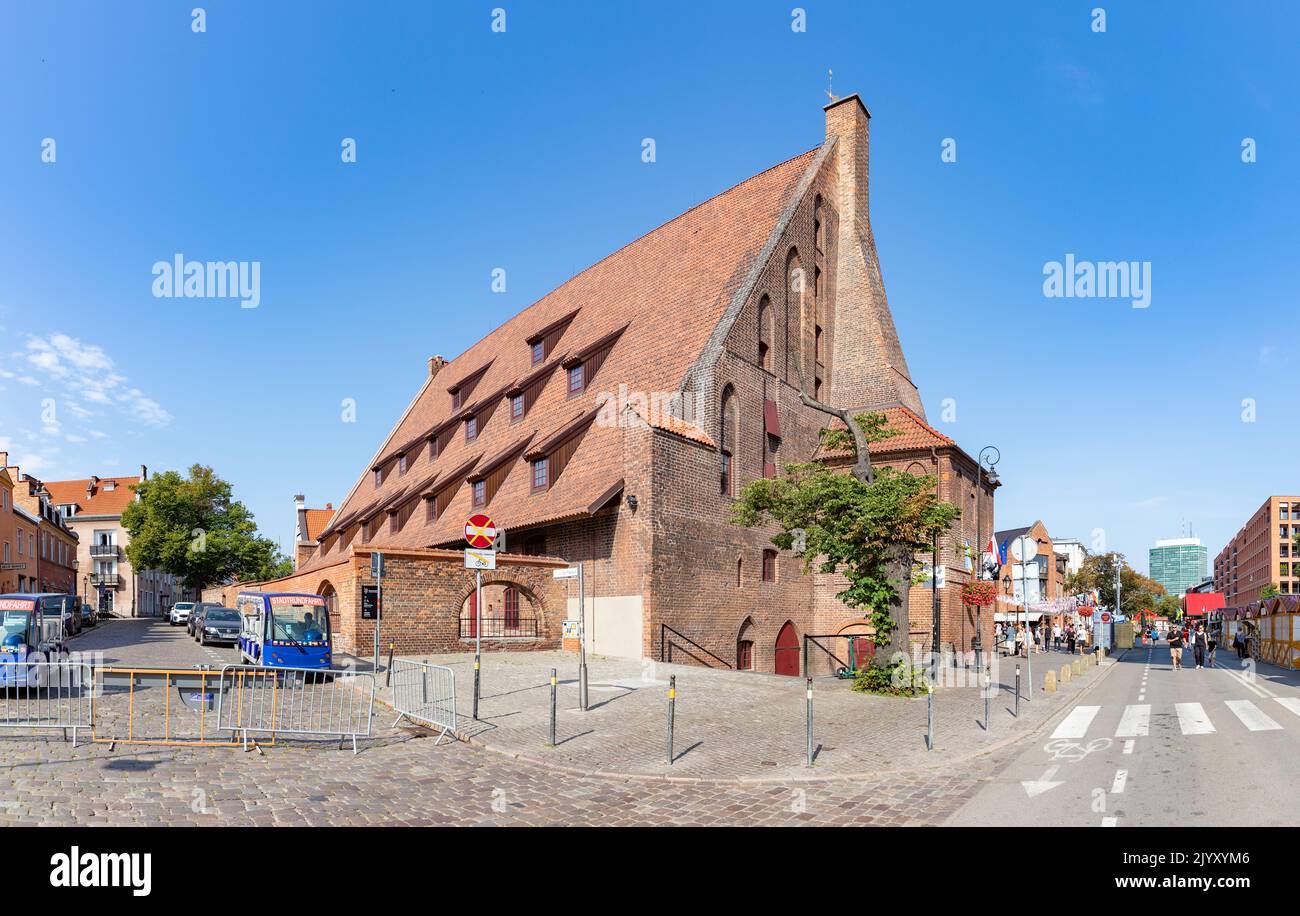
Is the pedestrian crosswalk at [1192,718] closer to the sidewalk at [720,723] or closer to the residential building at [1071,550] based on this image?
the sidewalk at [720,723]

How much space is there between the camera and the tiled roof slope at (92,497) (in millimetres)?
85000

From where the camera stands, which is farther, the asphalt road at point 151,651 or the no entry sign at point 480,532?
the asphalt road at point 151,651

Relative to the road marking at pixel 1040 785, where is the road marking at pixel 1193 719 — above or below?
below

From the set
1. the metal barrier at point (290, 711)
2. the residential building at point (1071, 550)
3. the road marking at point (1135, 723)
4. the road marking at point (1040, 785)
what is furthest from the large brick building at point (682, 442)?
the residential building at point (1071, 550)

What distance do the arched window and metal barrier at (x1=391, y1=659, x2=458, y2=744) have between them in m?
13.4

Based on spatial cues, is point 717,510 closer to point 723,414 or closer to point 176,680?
point 723,414

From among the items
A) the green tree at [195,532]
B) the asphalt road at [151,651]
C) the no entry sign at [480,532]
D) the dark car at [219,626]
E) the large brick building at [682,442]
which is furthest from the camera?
the green tree at [195,532]

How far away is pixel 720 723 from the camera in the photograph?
1409 centimetres

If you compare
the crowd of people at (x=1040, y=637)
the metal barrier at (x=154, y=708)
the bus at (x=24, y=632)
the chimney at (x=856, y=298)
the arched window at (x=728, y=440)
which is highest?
A: the chimney at (x=856, y=298)

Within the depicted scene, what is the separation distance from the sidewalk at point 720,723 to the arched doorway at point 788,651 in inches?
341

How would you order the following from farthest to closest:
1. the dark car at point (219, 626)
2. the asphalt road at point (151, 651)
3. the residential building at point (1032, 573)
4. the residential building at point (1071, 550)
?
the residential building at point (1071, 550), the dark car at point (219, 626), the asphalt road at point (151, 651), the residential building at point (1032, 573)
